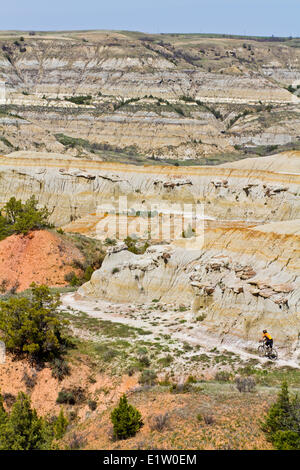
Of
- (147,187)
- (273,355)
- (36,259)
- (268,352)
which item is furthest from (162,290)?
(147,187)

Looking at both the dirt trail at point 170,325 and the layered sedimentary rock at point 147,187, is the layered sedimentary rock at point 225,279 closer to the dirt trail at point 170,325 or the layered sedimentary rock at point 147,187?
the dirt trail at point 170,325

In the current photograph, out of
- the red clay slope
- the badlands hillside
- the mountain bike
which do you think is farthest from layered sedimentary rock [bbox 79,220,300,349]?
the red clay slope

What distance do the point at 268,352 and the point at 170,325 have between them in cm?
596

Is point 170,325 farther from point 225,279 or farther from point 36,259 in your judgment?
point 36,259

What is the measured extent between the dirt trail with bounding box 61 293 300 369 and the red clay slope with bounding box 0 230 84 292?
498 cm

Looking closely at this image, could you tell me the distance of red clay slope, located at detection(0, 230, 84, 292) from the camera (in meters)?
35.4

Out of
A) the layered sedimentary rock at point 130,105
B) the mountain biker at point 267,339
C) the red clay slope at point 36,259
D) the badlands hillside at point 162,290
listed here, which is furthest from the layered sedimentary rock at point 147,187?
the layered sedimentary rock at point 130,105

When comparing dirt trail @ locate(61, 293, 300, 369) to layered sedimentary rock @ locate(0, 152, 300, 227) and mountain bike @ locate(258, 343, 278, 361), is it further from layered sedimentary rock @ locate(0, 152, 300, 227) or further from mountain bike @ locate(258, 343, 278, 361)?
layered sedimentary rock @ locate(0, 152, 300, 227)

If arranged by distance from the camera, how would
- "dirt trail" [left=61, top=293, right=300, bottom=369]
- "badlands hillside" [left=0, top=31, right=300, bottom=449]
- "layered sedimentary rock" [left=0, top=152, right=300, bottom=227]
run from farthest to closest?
"layered sedimentary rock" [left=0, top=152, right=300, bottom=227] < "dirt trail" [left=61, top=293, right=300, bottom=369] < "badlands hillside" [left=0, top=31, right=300, bottom=449]

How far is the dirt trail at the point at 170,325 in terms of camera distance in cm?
2164

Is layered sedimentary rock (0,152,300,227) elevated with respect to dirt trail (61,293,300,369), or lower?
elevated

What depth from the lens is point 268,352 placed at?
2056 cm
